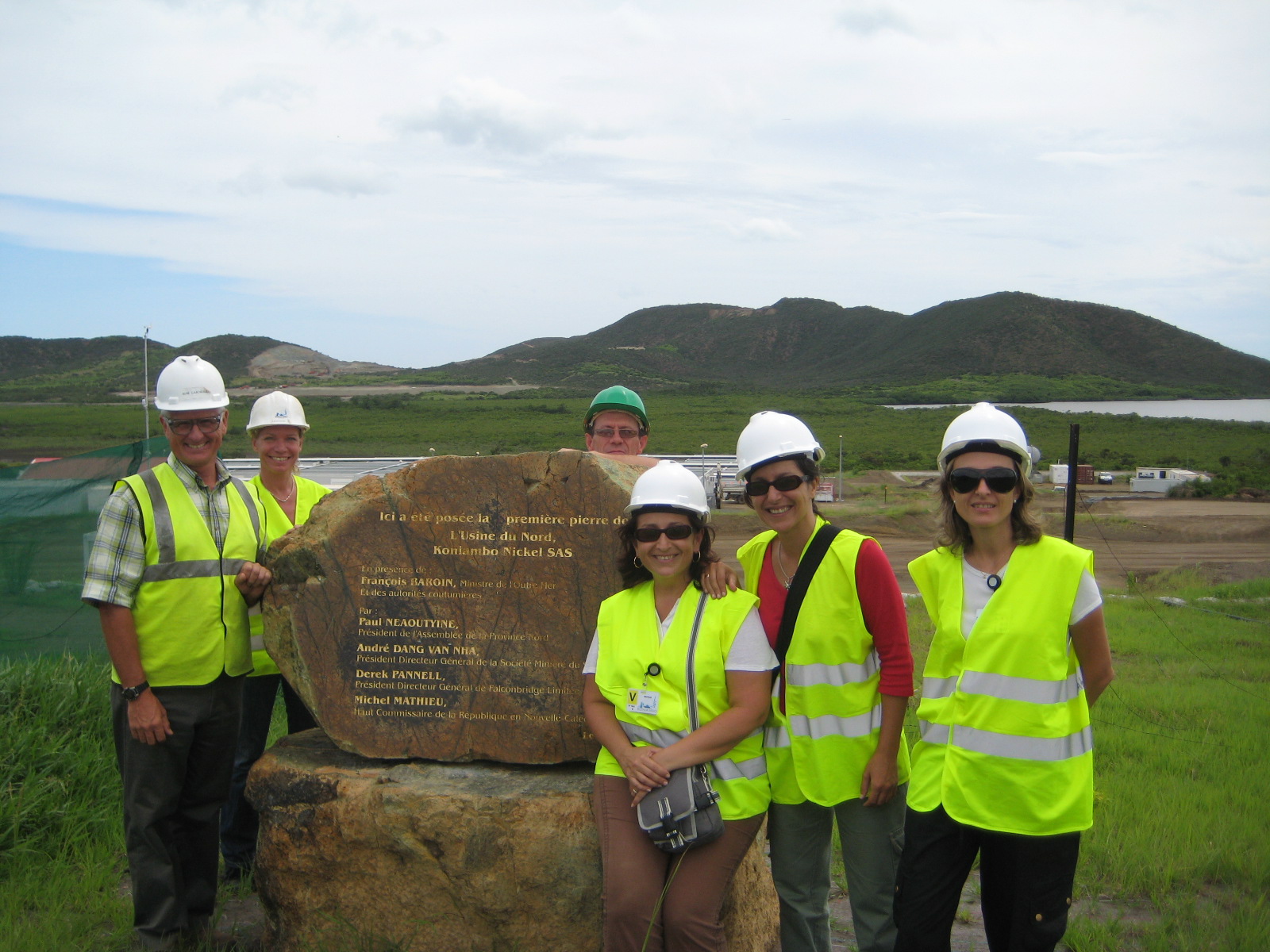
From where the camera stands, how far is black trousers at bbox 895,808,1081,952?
272 cm

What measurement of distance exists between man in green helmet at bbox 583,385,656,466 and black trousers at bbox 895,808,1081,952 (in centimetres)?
244

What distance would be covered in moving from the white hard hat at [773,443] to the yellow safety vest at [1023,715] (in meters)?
0.71

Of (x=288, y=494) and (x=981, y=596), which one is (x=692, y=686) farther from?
(x=288, y=494)

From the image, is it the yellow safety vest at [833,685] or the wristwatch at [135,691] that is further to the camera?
the wristwatch at [135,691]

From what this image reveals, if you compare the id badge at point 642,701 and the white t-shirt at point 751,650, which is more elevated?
the white t-shirt at point 751,650

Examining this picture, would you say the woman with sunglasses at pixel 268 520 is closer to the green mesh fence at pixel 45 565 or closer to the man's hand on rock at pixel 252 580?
the man's hand on rock at pixel 252 580

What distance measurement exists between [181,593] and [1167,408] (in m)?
97.1

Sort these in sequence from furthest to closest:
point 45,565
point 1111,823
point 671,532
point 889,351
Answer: point 889,351 < point 45,565 < point 1111,823 < point 671,532

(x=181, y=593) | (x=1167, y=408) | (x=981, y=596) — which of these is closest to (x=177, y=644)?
(x=181, y=593)

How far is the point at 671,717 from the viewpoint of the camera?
3.09m

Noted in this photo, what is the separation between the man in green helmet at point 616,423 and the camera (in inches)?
192

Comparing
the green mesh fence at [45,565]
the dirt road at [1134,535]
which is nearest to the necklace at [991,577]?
the green mesh fence at [45,565]

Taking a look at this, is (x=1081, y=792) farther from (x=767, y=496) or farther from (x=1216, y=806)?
(x=1216, y=806)

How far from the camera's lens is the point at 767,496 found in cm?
318
